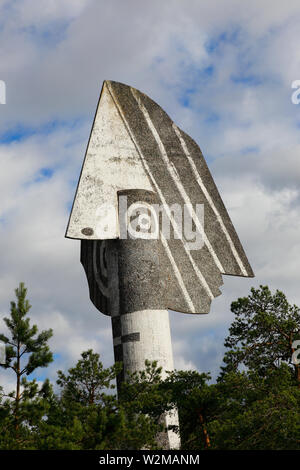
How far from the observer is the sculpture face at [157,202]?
14.4 meters

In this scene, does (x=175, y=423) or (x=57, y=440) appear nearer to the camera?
(x=57, y=440)

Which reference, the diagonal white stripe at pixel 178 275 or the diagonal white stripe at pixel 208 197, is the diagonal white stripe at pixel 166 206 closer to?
the diagonal white stripe at pixel 178 275

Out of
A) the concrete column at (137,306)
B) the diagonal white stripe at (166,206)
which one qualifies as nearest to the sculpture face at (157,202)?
the diagonal white stripe at (166,206)

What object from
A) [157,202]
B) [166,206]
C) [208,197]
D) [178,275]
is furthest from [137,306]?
[208,197]

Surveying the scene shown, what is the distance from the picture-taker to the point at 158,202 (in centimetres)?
1515

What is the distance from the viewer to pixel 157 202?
15.1 m

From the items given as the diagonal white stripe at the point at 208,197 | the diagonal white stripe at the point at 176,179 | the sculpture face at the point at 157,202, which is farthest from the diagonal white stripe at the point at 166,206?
the diagonal white stripe at the point at 208,197

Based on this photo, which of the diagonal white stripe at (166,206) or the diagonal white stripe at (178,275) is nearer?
the diagonal white stripe at (178,275)

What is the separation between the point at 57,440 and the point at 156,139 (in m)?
8.53

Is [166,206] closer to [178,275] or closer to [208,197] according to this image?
[208,197]

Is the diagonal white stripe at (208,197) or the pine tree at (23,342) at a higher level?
the diagonal white stripe at (208,197)

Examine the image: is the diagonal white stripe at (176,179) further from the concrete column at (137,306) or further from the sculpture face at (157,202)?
the concrete column at (137,306)

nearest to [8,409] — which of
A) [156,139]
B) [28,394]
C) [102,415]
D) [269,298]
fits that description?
[28,394]
